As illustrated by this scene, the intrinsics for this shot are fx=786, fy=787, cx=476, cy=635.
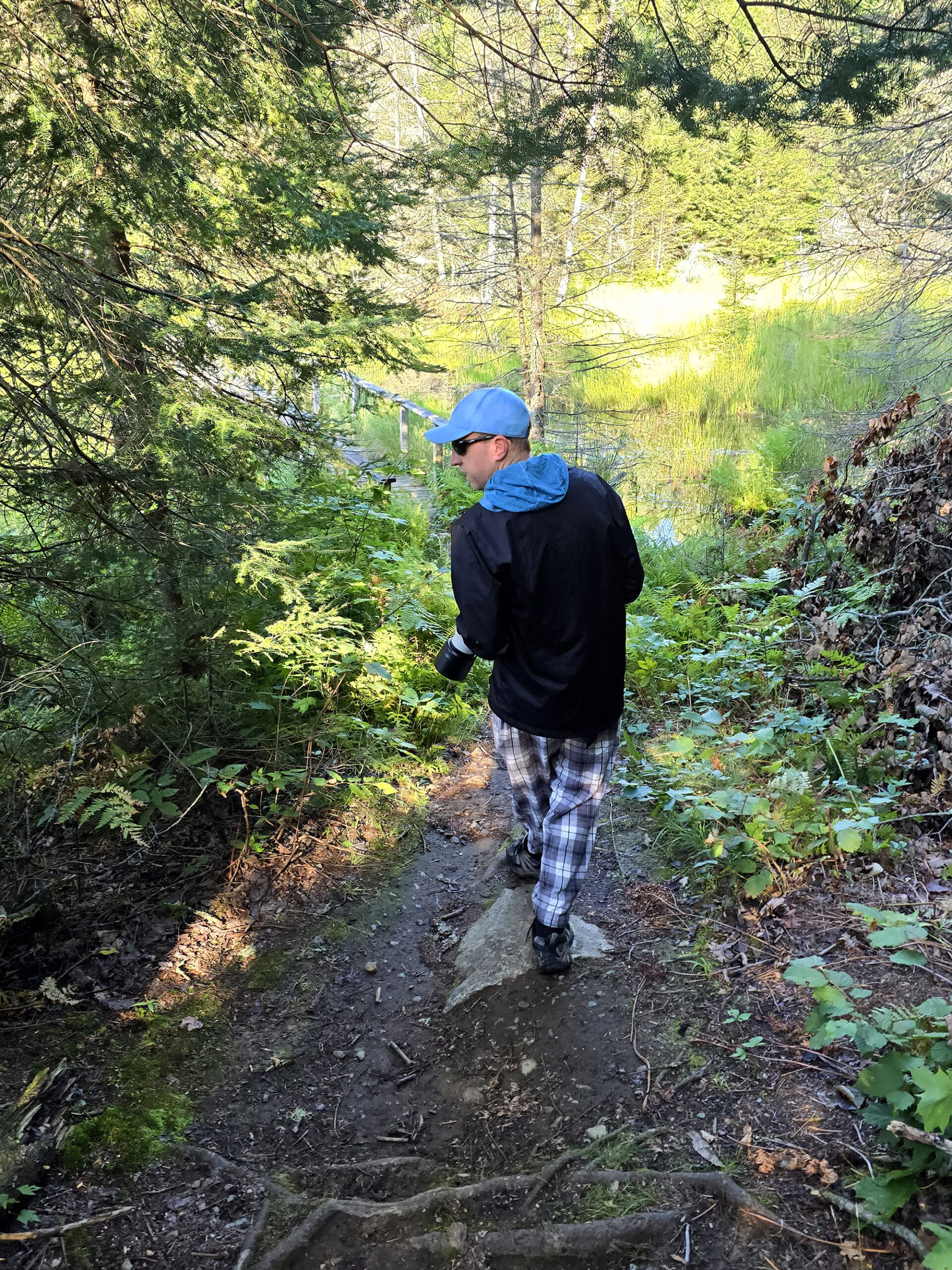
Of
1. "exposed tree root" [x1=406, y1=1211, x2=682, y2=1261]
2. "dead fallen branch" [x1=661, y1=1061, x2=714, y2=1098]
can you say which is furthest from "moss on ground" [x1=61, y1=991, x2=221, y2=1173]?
"dead fallen branch" [x1=661, y1=1061, x2=714, y2=1098]

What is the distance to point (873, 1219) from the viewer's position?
1859 mm

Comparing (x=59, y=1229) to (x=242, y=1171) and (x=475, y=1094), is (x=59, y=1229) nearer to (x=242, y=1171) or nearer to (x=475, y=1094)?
(x=242, y=1171)

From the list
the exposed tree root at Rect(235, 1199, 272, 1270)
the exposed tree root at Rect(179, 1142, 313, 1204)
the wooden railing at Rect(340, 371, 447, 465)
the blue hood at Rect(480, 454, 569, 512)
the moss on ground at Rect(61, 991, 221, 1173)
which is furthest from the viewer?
the wooden railing at Rect(340, 371, 447, 465)

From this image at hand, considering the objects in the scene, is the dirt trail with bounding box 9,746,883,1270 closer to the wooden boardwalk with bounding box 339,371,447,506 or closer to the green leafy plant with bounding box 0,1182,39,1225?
the green leafy plant with bounding box 0,1182,39,1225

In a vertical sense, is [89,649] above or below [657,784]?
above

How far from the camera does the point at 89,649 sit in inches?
143

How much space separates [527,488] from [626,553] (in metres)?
0.48

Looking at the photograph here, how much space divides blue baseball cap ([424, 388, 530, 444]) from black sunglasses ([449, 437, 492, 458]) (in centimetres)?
2

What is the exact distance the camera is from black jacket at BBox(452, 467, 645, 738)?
276cm

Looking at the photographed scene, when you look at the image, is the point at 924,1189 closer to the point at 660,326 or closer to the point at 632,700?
the point at 632,700

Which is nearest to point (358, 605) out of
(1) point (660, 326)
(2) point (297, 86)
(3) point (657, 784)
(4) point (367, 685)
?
(4) point (367, 685)

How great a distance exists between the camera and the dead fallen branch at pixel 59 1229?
210 cm

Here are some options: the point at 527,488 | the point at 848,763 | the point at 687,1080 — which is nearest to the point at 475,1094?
the point at 687,1080

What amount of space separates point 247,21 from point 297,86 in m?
0.49
